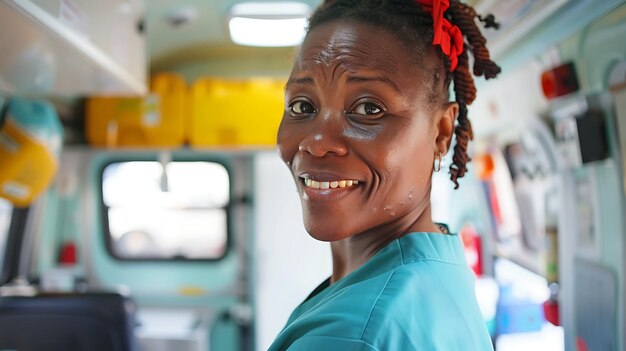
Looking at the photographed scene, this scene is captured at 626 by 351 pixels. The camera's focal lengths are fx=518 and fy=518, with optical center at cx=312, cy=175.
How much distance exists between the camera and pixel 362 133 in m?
0.94

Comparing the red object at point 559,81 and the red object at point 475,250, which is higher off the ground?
the red object at point 559,81

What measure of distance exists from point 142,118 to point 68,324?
175cm

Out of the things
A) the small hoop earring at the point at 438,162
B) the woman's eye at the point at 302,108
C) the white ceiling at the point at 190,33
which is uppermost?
the white ceiling at the point at 190,33

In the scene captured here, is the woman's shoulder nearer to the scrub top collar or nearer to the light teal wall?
the scrub top collar

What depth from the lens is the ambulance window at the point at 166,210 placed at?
3693 millimetres

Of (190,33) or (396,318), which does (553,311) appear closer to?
(396,318)

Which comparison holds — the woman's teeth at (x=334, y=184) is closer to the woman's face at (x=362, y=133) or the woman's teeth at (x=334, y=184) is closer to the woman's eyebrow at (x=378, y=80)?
the woman's face at (x=362, y=133)

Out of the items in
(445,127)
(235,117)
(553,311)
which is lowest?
(553,311)

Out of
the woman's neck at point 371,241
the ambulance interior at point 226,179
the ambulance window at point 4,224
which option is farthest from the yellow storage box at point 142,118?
the woman's neck at point 371,241

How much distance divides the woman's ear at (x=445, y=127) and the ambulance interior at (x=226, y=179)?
58 centimetres

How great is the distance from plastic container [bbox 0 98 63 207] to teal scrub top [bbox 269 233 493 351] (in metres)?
1.60

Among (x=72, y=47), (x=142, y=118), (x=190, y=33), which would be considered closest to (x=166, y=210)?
(x=142, y=118)

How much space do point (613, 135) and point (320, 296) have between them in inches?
37.8

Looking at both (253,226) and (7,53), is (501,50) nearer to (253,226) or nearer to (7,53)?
(7,53)
